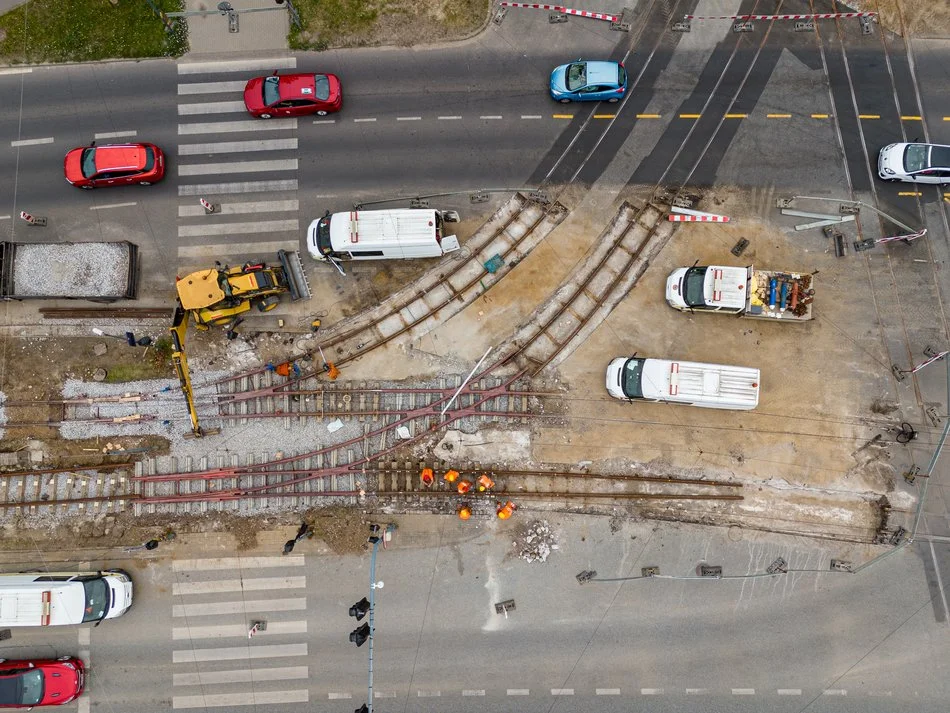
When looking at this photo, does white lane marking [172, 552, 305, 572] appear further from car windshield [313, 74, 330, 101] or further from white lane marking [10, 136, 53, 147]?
car windshield [313, 74, 330, 101]

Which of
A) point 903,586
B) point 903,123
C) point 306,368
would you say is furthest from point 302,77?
point 903,586

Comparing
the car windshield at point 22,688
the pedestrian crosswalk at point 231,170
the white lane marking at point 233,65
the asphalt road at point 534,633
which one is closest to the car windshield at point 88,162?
the pedestrian crosswalk at point 231,170

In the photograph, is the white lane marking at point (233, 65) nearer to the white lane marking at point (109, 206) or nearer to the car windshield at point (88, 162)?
the car windshield at point (88, 162)

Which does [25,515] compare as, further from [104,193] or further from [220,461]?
[104,193]

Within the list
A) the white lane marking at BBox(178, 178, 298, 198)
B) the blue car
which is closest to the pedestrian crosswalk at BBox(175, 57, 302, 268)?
the white lane marking at BBox(178, 178, 298, 198)

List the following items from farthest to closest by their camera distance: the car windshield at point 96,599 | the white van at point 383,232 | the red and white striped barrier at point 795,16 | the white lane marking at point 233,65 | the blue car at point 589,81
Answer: the white lane marking at point 233,65 < the red and white striped barrier at point 795,16 < the blue car at point 589,81 < the white van at point 383,232 < the car windshield at point 96,599
